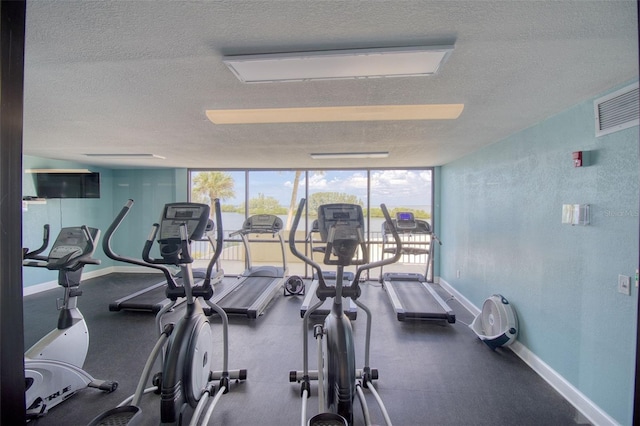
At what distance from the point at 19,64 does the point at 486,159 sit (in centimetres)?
438

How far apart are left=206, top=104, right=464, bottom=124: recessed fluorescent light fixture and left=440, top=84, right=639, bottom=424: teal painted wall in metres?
0.99

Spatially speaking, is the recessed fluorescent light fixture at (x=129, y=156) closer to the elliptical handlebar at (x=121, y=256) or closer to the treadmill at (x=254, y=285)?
the treadmill at (x=254, y=285)

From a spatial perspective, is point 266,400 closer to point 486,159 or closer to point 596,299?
point 596,299

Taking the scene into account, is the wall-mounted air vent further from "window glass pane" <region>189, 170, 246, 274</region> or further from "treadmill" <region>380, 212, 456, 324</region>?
"window glass pane" <region>189, 170, 246, 274</region>

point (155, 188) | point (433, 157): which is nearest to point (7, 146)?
point (433, 157)

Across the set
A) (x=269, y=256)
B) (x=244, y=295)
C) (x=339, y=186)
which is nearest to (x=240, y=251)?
(x=269, y=256)

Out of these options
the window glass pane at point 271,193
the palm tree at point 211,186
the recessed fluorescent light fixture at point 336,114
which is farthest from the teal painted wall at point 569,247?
the palm tree at point 211,186

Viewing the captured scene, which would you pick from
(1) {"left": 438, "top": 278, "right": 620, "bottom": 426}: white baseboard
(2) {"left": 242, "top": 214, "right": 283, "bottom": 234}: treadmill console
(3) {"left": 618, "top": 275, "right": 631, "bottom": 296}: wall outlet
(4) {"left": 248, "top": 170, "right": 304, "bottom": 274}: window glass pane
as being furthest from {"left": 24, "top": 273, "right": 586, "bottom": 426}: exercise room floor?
(4) {"left": 248, "top": 170, "right": 304, "bottom": 274}: window glass pane

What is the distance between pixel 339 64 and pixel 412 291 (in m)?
4.27

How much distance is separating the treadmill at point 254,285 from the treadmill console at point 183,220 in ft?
7.12

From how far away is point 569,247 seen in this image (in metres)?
2.32

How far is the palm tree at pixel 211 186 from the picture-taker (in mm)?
6729

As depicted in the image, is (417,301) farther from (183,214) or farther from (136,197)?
(136,197)

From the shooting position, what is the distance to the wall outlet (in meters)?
1.80
